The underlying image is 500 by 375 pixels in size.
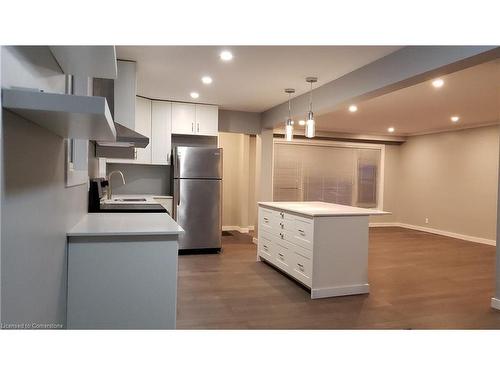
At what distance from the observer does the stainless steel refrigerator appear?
5.55 metres

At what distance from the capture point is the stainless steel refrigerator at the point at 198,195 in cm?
555

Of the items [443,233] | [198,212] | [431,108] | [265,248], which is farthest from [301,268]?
[443,233]

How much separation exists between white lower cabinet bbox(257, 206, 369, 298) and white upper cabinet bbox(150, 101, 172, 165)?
2686 millimetres

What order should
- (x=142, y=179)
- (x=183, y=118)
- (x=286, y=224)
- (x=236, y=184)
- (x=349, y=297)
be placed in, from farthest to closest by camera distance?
1. (x=236, y=184)
2. (x=142, y=179)
3. (x=183, y=118)
4. (x=286, y=224)
5. (x=349, y=297)

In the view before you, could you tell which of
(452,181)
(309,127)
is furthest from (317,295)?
(452,181)

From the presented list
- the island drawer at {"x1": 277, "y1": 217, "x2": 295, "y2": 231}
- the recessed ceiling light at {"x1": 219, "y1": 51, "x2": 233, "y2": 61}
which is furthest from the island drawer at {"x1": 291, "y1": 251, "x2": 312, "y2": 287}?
the recessed ceiling light at {"x1": 219, "y1": 51, "x2": 233, "y2": 61}

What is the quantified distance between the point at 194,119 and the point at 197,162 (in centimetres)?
74

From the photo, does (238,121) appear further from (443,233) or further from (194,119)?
(443,233)

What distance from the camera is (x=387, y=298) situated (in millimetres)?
3588

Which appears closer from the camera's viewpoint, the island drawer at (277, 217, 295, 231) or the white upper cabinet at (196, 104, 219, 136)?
the island drawer at (277, 217, 295, 231)

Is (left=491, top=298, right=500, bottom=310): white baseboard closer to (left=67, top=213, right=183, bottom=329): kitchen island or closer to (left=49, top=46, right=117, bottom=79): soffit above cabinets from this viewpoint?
(left=67, top=213, right=183, bottom=329): kitchen island

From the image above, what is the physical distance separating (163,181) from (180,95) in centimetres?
158

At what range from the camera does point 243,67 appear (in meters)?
3.76

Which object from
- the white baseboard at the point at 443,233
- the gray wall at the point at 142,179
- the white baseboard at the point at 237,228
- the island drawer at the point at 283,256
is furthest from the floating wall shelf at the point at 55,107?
the white baseboard at the point at 443,233
